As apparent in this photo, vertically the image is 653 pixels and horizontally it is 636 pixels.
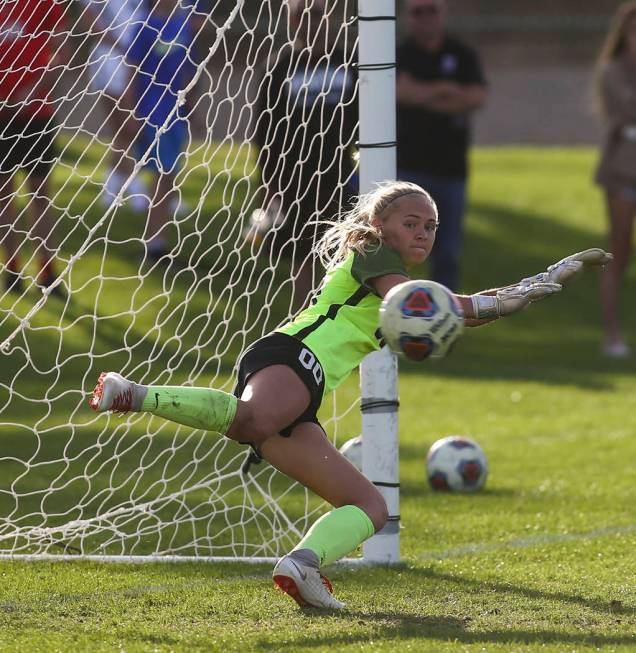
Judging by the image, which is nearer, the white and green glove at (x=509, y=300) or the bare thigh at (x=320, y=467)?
the bare thigh at (x=320, y=467)

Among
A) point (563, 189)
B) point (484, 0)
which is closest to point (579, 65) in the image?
point (484, 0)

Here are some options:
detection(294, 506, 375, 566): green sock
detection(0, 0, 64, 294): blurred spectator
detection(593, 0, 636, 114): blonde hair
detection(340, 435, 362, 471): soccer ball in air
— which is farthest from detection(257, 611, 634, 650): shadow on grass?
detection(593, 0, 636, 114): blonde hair

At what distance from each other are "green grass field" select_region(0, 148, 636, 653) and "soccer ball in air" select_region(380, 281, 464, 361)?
3.06ft

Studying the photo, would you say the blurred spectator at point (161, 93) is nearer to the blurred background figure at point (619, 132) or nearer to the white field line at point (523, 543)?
the white field line at point (523, 543)

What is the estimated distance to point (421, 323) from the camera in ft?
14.5

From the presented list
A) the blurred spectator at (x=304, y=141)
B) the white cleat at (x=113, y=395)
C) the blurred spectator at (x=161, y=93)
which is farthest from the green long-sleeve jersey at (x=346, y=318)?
the blurred spectator at (x=161, y=93)

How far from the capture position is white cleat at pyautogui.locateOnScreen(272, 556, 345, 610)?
14.9 feet

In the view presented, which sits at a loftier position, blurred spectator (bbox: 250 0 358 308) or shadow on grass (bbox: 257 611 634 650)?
blurred spectator (bbox: 250 0 358 308)

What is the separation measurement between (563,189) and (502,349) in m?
6.93

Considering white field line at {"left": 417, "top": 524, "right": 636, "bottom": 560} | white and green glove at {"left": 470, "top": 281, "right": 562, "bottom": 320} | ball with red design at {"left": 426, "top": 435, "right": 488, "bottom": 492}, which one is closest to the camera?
white and green glove at {"left": 470, "top": 281, "right": 562, "bottom": 320}

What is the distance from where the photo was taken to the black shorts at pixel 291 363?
4.83 meters

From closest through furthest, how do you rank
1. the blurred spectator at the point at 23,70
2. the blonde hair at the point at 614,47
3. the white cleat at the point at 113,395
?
the white cleat at the point at 113,395
the blurred spectator at the point at 23,70
the blonde hair at the point at 614,47

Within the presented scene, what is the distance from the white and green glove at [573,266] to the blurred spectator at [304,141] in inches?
51.7

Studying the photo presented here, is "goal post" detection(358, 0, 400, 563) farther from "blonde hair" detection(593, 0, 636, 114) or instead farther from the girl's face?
"blonde hair" detection(593, 0, 636, 114)
